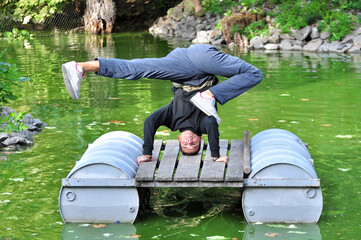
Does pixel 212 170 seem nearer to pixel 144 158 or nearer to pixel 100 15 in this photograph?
pixel 144 158

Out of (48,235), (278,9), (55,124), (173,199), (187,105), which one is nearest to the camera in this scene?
(48,235)

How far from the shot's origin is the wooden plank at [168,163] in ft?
17.9

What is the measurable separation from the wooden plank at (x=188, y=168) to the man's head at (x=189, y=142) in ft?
0.19

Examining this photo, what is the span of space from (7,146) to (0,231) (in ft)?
9.84

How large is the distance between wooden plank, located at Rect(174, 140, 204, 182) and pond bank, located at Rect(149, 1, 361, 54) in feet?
44.3

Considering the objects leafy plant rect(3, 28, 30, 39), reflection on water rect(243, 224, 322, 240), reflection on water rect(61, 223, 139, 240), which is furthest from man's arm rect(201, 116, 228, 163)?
leafy plant rect(3, 28, 30, 39)

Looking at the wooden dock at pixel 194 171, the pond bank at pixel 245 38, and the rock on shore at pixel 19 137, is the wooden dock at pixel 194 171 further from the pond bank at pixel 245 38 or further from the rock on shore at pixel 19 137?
the pond bank at pixel 245 38

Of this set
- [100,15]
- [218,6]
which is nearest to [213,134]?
[218,6]

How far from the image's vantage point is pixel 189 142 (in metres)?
6.13

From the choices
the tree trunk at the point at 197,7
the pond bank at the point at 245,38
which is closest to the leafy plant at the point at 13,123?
the pond bank at the point at 245,38

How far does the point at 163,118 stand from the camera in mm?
6086

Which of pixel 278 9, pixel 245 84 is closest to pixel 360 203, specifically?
pixel 245 84

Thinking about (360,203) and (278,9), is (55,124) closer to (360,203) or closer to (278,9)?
(360,203)

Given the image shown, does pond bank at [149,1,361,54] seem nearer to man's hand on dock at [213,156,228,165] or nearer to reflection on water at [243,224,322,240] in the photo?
man's hand on dock at [213,156,228,165]
